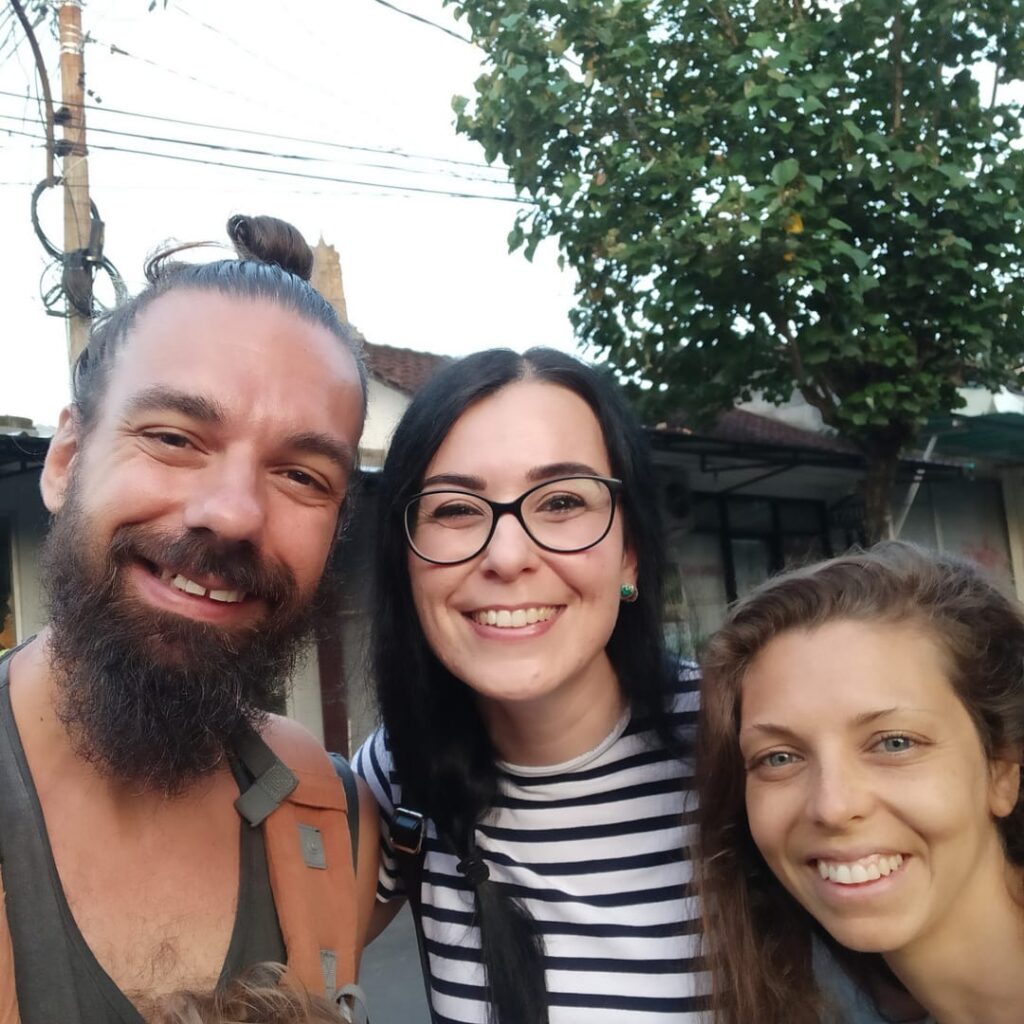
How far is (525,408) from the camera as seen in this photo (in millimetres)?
1839

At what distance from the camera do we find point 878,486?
713 cm

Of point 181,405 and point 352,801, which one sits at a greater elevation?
point 181,405

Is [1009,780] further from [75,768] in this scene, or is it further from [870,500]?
[870,500]

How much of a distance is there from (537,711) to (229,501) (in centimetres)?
79

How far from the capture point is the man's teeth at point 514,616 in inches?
69.2

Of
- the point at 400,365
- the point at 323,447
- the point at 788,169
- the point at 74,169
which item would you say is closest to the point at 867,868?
the point at 323,447

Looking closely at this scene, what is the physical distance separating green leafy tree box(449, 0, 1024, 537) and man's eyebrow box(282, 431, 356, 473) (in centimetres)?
429

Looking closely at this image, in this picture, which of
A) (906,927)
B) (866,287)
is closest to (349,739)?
(866,287)

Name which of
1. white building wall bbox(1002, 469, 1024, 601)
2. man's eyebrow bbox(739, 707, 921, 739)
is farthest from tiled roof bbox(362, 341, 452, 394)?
white building wall bbox(1002, 469, 1024, 601)

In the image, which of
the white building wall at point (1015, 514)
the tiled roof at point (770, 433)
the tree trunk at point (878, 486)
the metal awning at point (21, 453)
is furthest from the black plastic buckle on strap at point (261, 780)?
the white building wall at point (1015, 514)

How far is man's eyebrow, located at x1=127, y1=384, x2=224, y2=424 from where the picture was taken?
1.58 meters

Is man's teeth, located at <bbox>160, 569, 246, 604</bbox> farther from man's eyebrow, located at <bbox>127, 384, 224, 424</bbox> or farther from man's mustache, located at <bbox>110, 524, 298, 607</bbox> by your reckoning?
man's eyebrow, located at <bbox>127, 384, 224, 424</bbox>

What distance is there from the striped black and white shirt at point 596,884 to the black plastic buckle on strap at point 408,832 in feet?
0.23

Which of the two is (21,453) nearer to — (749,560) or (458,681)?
(458,681)
